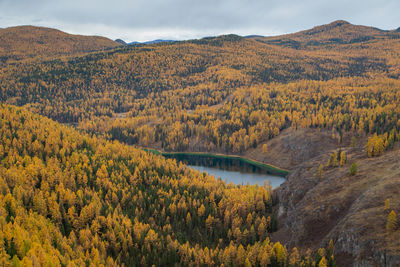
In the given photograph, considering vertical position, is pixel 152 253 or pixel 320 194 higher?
pixel 320 194

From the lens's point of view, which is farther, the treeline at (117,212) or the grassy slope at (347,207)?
the treeline at (117,212)

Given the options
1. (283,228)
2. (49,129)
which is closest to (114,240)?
(283,228)

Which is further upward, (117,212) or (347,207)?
(347,207)

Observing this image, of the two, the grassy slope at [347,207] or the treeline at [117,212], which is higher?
the grassy slope at [347,207]

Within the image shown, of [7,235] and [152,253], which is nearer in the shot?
[7,235]

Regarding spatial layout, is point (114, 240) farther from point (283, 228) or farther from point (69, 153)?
point (69, 153)

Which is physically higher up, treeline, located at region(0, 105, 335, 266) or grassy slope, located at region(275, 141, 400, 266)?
grassy slope, located at region(275, 141, 400, 266)

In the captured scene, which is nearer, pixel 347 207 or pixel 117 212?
pixel 347 207

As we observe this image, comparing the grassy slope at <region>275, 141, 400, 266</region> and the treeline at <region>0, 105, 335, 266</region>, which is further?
the treeline at <region>0, 105, 335, 266</region>
